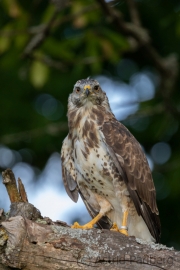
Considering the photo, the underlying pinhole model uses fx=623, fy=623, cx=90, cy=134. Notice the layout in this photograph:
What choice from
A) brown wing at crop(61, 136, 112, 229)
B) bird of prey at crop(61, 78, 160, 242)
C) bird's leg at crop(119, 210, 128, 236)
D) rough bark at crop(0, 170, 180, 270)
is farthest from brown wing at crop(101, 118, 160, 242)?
rough bark at crop(0, 170, 180, 270)

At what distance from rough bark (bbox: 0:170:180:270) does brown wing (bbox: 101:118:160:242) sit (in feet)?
3.87

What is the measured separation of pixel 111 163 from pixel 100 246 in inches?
55.2

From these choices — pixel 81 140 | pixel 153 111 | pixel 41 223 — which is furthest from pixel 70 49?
pixel 41 223

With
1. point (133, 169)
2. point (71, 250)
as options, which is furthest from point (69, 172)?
point (71, 250)

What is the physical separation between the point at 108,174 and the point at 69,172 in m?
0.51

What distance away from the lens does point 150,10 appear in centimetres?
904

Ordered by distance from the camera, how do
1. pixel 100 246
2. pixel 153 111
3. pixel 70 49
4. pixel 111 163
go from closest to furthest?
pixel 100 246 → pixel 111 163 → pixel 70 49 → pixel 153 111

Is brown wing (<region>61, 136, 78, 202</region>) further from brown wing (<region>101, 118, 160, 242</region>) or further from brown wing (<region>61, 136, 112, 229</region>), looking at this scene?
brown wing (<region>101, 118, 160, 242</region>)

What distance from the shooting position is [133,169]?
20.0 feet

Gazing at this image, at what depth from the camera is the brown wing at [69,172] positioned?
20.6 ft

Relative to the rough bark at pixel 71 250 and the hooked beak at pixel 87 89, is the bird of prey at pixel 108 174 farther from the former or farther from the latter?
the rough bark at pixel 71 250

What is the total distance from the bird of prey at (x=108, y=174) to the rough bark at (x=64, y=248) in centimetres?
103

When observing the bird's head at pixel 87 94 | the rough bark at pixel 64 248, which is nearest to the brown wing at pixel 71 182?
the bird's head at pixel 87 94

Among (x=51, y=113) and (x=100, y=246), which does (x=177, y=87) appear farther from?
(x=100, y=246)
